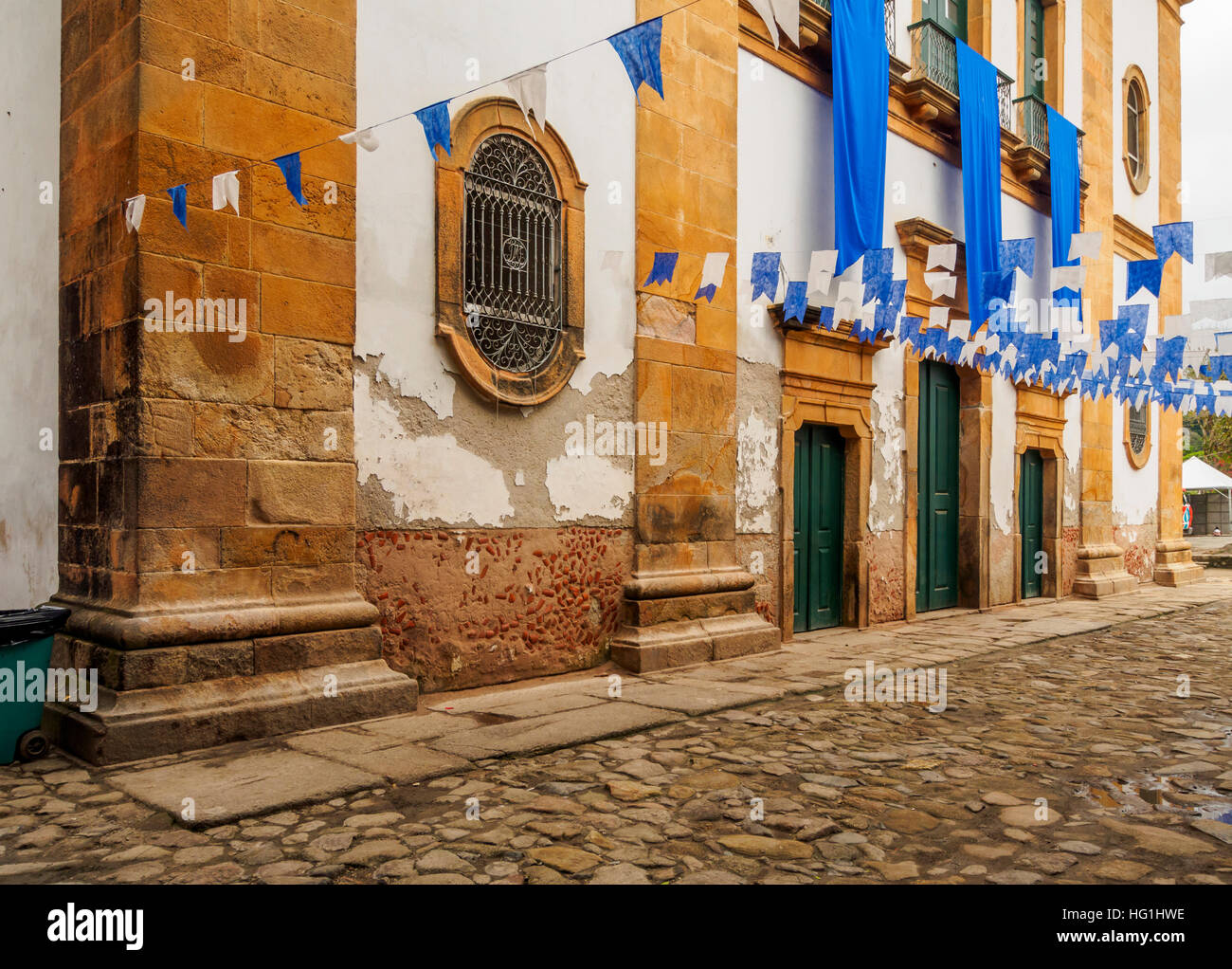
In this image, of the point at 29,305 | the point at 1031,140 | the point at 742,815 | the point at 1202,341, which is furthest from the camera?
the point at 1031,140

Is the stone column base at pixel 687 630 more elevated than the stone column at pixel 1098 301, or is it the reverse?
the stone column at pixel 1098 301

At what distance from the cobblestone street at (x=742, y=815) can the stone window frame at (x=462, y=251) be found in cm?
201

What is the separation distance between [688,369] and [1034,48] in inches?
347

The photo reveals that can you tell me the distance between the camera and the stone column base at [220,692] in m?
4.13

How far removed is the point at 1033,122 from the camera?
12.1 meters

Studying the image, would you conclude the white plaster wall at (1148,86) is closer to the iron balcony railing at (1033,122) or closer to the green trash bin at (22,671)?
the iron balcony railing at (1033,122)

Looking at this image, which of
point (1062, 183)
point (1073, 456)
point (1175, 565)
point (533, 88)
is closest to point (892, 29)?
point (1062, 183)

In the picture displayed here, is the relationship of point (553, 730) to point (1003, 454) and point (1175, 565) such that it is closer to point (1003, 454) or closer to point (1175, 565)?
point (1003, 454)

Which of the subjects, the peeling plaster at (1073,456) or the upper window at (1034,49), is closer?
the upper window at (1034,49)

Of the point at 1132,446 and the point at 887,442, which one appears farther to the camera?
the point at 1132,446

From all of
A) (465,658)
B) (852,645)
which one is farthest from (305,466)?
(852,645)

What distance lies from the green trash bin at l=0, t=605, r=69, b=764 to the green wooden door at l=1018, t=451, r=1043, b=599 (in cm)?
1102

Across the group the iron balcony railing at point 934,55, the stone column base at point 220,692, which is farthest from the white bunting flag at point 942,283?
the stone column base at point 220,692

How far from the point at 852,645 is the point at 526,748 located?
4223mm
